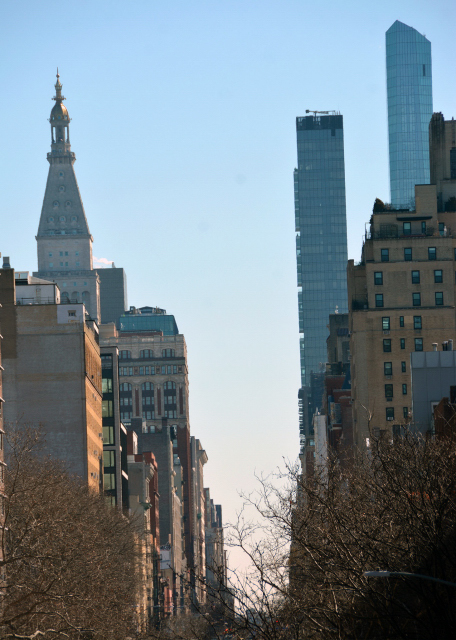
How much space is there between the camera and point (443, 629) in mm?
32281

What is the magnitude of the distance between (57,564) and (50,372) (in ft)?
157

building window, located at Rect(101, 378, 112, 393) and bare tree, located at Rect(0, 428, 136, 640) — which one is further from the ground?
building window, located at Rect(101, 378, 112, 393)

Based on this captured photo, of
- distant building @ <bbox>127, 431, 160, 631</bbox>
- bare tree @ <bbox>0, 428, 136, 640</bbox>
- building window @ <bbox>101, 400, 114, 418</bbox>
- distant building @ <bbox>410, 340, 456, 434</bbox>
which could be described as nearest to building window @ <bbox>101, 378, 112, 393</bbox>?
building window @ <bbox>101, 400, 114, 418</bbox>

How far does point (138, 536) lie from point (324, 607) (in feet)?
272

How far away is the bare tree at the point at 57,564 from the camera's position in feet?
177

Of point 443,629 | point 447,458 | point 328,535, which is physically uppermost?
point 447,458

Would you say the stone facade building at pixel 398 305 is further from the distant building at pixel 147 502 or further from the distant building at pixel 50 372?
the distant building at pixel 50 372

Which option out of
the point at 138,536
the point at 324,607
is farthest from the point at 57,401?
the point at 324,607

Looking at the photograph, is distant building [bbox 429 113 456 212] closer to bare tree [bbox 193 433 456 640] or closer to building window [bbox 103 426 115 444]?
building window [bbox 103 426 115 444]

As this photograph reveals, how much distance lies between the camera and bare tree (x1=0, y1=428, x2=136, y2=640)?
53844 mm

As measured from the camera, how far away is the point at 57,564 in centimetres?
6900

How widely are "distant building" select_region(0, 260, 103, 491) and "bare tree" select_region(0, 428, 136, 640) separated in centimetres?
2825

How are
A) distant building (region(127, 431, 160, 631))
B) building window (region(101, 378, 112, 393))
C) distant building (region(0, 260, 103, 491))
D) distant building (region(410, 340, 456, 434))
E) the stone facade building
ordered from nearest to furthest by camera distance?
1. distant building (region(410, 340, 456, 434))
2. distant building (region(0, 260, 103, 491))
3. building window (region(101, 378, 112, 393))
4. the stone facade building
5. distant building (region(127, 431, 160, 631))

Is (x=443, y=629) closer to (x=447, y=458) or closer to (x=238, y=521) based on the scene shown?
(x=238, y=521)
